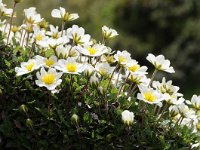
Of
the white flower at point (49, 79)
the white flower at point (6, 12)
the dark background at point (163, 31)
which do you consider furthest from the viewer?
the dark background at point (163, 31)

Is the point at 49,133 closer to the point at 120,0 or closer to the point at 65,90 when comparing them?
the point at 65,90

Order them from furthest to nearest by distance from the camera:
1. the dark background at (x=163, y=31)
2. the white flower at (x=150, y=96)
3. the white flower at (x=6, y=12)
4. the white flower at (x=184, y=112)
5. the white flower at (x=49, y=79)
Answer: the dark background at (x=163, y=31), the white flower at (x=6, y=12), the white flower at (x=184, y=112), the white flower at (x=150, y=96), the white flower at (x=49, y=79)

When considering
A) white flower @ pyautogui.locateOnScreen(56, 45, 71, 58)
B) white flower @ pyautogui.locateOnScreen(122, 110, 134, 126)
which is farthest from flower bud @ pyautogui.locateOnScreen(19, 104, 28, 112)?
white flower @ pyautogui.locateOnScreen(122, 110, 134, 126)

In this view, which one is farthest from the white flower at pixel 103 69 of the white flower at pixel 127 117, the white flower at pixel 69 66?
the white flower at pixel 127 117

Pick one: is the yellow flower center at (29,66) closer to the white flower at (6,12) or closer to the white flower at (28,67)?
the white flower at (28,67)

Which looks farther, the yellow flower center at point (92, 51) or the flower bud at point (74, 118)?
the yellow flower center at point (92, 51)

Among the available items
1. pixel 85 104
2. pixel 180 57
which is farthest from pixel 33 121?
pixel 180 57
